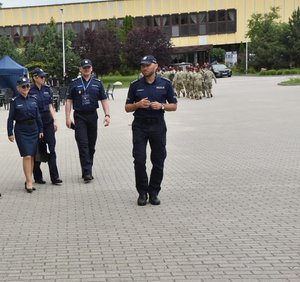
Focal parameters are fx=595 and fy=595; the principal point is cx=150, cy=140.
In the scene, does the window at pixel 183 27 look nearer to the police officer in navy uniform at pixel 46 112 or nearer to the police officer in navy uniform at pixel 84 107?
the police officer in navy uniform at pixel 84 107

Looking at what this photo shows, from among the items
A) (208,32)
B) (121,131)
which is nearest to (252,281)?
(121,131)

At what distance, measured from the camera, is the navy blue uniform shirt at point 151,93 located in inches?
296

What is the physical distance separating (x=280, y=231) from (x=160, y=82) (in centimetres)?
248

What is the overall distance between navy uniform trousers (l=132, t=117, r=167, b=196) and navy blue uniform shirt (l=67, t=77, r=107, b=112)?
198 centimetres

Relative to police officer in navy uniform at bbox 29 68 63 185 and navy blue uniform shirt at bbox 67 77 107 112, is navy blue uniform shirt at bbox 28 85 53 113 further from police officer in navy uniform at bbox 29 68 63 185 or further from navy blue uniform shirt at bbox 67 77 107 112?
navy blue uniform shirt at bbox 67 77 107 112

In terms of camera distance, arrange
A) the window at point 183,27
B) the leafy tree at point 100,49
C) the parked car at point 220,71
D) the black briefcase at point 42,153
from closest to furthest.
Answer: the black briefcase at point 42,153 < the parked car at point 220,71 < the leafy tree at point 100,49 < the window at point 183,27

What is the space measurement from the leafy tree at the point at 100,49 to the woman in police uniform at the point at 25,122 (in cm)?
5333

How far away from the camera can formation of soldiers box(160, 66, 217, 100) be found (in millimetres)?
29812

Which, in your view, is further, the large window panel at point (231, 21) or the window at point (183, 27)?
the window at point (183, 27)

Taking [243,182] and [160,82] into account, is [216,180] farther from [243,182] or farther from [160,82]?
[160,82]

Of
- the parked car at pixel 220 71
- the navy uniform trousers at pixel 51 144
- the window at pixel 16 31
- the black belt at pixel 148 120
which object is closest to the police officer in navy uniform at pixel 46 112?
the navy uniform trousers at pixel 51 144

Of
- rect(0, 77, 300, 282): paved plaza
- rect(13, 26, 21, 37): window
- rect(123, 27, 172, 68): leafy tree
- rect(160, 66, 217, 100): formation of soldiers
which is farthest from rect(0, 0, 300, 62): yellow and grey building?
rect(0, 77, 300, 282): paved plaza

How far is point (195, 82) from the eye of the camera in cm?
2995

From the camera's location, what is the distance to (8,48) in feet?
159
